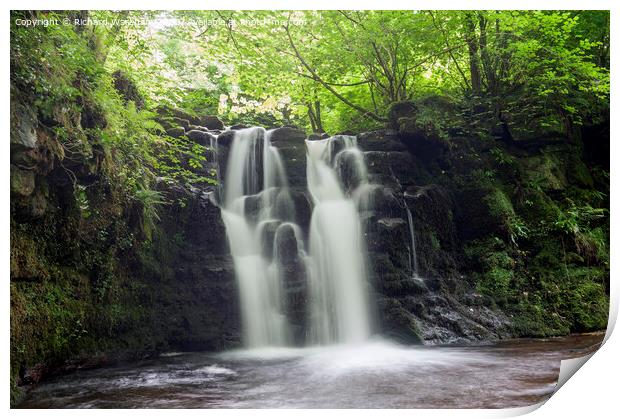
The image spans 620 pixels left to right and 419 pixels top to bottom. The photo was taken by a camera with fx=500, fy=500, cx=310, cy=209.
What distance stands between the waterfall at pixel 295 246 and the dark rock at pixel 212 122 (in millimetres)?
228

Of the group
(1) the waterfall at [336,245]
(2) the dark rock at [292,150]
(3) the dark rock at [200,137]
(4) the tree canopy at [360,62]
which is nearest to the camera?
(4) the tree canopy at [360,62]

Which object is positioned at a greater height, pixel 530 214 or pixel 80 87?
pixel 80 87

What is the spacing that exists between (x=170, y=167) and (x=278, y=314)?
1826 millimetres

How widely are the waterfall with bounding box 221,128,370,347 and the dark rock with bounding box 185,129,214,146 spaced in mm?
291

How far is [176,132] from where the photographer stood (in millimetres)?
5047

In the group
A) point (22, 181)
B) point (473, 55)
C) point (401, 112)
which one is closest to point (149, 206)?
point (22, 181)

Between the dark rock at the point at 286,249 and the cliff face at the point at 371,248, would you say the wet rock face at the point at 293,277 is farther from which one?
the cliff face at the point at 371,248

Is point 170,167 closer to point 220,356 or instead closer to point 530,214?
point 220,356

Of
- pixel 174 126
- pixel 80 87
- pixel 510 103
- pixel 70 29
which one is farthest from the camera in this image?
pixel 510 103

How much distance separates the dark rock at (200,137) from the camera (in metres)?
5.24

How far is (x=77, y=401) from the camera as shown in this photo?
3615mm

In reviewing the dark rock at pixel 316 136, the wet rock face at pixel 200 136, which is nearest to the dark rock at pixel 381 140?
the dark rock at pixel 316 136
